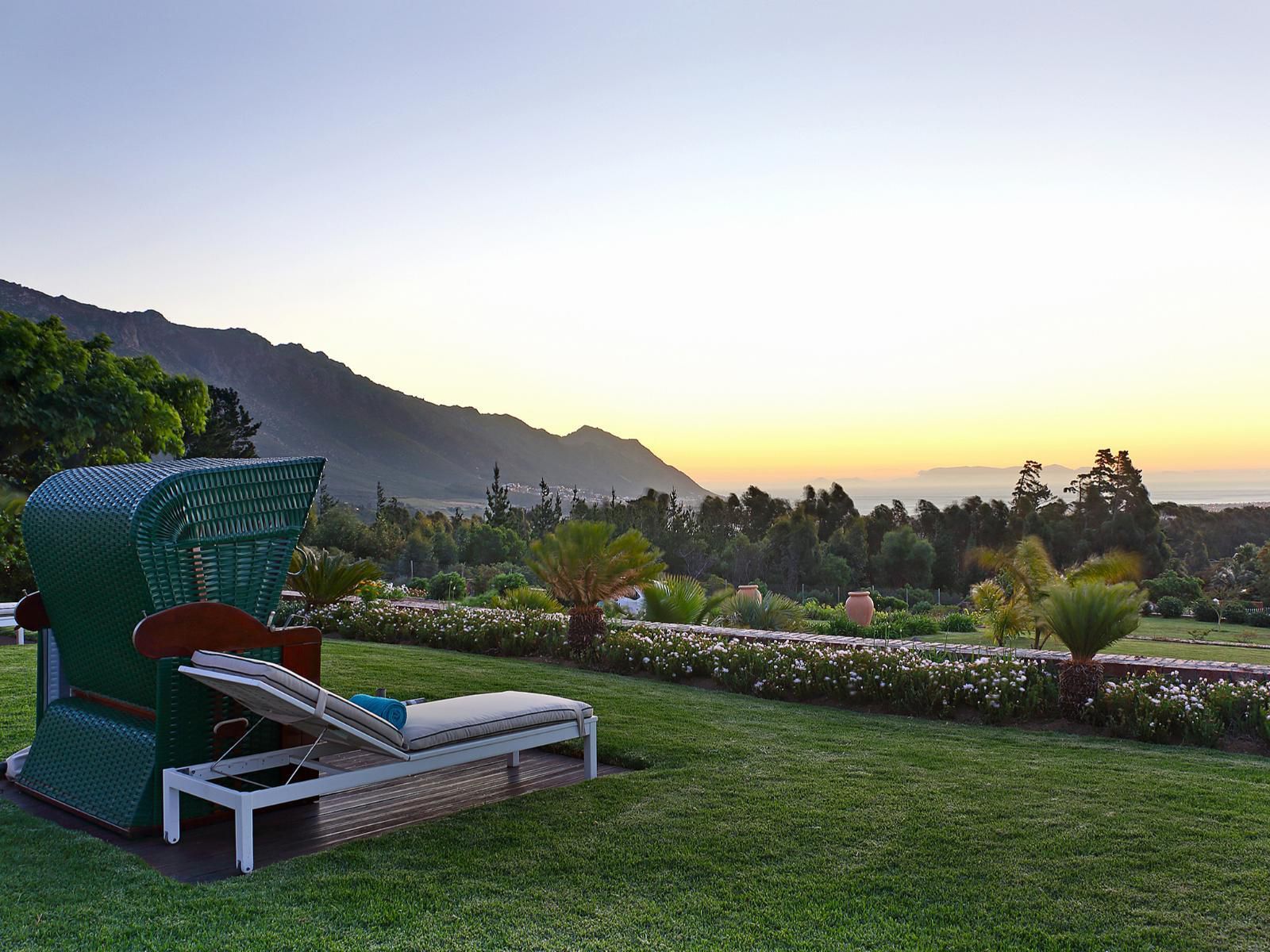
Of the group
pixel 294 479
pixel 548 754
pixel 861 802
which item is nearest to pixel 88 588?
pixel 294 479

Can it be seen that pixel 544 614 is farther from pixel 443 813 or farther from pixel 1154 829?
pixel 1154 829

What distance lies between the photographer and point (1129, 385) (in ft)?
69.4

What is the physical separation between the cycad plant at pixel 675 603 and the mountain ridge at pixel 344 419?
275 ft

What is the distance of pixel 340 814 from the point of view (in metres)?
4.64

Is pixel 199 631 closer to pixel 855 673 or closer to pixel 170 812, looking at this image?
pixel 170 812

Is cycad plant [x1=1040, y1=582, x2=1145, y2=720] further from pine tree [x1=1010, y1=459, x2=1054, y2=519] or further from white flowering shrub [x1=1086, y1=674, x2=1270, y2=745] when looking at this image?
pine tree [x1=1010, y1=459, x2=1054, y2=519]

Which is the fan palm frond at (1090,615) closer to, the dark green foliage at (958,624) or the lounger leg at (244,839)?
the lounger leg at (244,839)

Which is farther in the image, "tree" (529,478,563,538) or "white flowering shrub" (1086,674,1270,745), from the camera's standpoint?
"tree" (529,478,563,538)

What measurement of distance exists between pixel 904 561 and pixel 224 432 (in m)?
28.0

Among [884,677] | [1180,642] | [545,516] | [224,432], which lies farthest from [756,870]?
[545,516]

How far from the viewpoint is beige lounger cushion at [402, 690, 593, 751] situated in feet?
14.7

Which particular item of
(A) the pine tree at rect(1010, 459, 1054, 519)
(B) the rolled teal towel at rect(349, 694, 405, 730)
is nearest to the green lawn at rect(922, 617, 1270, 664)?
(B) the rolled teal towel at rect(349, 694, 405, 730)

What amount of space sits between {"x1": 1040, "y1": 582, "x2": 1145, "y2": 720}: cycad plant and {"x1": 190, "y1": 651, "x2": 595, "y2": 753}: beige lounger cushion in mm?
4269

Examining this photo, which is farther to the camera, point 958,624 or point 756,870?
point 958,624
